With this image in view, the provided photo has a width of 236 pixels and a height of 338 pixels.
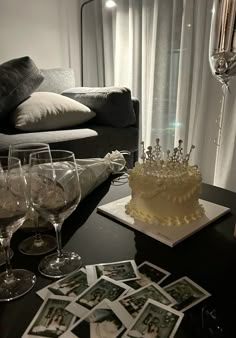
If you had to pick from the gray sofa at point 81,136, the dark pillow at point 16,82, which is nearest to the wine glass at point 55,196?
the gray sofa at point 81,136

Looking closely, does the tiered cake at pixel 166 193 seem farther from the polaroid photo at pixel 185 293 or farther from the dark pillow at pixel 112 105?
the dark pillow at pixel 112 105

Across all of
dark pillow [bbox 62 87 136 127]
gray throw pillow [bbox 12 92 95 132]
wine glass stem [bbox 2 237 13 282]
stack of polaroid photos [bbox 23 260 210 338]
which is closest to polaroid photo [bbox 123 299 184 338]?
stack of polaroid photos [bbox 23 260 210 338]

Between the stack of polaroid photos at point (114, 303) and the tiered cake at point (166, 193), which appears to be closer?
the stack of polaroid photos at point (114, 303)

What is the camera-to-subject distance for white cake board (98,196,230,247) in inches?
26.6

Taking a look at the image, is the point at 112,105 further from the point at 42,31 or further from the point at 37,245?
the point at 37,245

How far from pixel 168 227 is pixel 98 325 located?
33 cm

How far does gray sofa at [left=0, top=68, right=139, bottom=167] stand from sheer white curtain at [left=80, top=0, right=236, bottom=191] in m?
0.48

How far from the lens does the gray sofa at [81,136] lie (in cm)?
162

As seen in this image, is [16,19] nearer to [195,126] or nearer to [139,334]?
[195,126]

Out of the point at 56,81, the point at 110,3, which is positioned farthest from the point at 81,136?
the point at 110,3

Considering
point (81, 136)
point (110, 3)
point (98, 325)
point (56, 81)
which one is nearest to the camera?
point (98, 325)

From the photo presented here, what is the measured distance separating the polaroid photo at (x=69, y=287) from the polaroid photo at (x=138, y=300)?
0.25 ft

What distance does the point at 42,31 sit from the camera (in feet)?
9.14

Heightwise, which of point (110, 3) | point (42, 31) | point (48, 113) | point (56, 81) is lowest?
point (48, 113)
